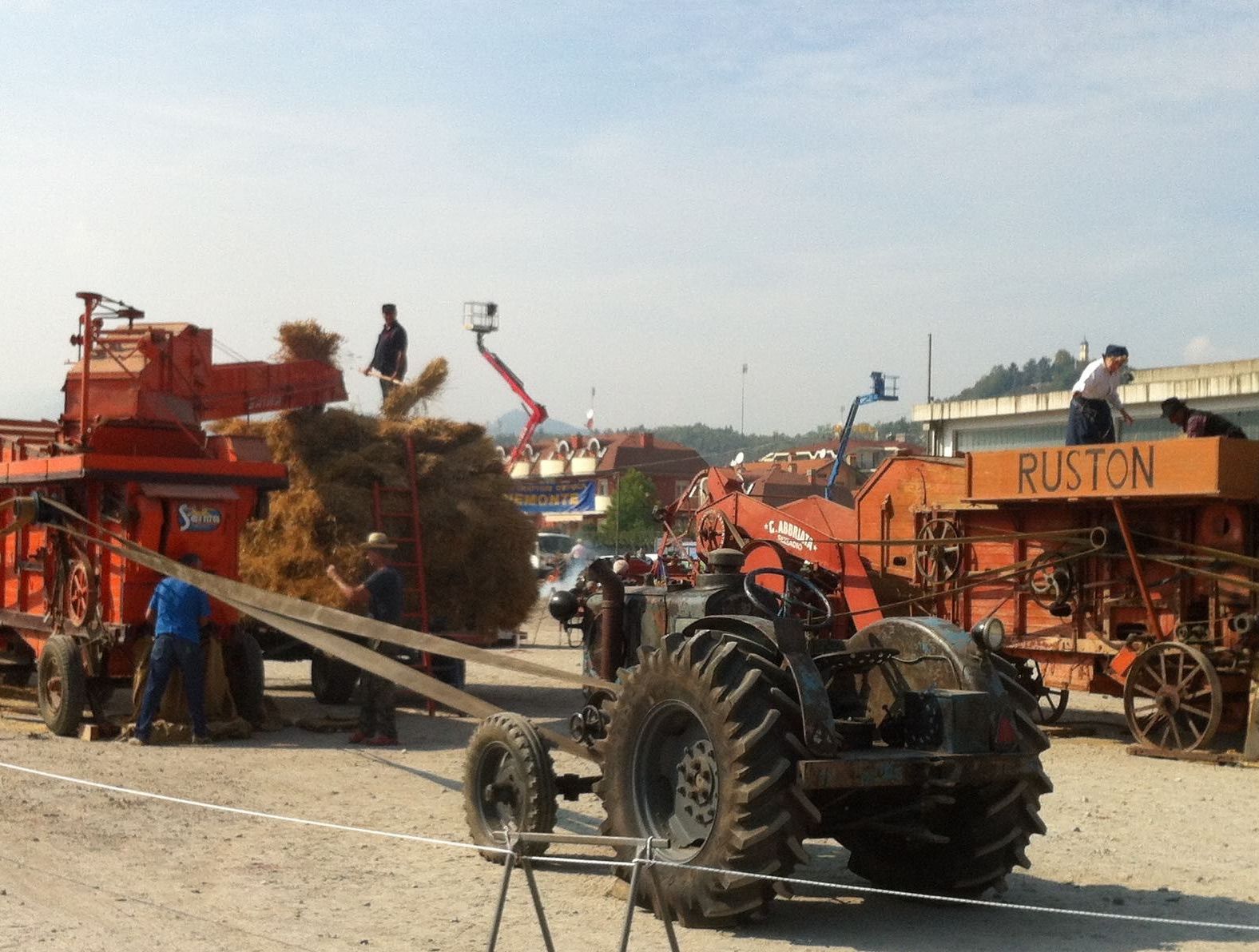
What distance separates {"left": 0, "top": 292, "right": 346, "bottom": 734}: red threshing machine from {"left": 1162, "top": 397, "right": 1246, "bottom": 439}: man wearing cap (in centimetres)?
866

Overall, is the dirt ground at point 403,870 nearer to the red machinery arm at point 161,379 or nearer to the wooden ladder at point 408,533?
the wooden ladder at point 408,533

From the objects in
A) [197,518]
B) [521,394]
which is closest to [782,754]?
[197,518]

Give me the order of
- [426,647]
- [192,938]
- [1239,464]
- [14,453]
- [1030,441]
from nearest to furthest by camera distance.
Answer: [192,938], [426,647], [1239,464], [14,453], [1030,441]

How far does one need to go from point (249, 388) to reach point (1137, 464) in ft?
28.1

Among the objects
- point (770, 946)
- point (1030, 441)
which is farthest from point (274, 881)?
point (1030, 441)

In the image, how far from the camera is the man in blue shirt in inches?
480

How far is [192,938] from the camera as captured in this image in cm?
655

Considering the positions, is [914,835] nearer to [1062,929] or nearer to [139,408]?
[1062,929]

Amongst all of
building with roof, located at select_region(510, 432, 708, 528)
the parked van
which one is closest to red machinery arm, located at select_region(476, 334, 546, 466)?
the parked van

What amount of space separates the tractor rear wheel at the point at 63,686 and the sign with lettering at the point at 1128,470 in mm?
8588

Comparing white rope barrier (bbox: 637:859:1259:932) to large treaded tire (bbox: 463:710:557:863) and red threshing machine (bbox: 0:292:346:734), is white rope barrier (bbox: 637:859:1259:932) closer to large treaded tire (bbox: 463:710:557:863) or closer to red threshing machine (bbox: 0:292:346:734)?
large treaded tire (bbox: 463:710:557:863)

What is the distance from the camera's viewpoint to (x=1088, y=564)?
13977 mm

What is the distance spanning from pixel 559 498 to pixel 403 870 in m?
72.9

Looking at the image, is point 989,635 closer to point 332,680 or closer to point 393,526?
point 393,526
